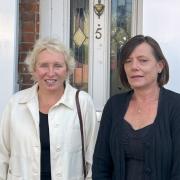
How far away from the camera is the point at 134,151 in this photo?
2.68m

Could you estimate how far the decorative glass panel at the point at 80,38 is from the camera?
498 cm

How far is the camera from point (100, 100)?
16.1ft

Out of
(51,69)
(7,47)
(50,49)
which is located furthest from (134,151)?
(7,47)

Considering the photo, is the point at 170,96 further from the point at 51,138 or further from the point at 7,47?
the point at 7,47

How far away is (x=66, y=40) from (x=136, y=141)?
99.0 inches

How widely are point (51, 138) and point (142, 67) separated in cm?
87

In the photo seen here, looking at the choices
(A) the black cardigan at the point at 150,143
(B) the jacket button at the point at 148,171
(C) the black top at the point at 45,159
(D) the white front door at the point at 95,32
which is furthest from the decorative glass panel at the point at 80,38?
(B) the jacket button at the point at 148,171

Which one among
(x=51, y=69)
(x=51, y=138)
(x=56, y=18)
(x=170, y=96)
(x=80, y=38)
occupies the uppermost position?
(x=56, y=18)

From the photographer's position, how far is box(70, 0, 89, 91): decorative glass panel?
4.98m

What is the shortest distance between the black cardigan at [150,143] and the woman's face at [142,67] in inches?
5.6

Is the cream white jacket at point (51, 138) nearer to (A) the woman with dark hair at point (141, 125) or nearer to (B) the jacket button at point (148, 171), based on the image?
(A) the woman with dark hair at point (141, 125)

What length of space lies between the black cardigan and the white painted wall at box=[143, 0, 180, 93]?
4.40 feet

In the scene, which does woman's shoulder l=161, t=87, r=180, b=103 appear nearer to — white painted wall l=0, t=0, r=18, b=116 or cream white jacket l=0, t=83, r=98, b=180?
cream white jacket l=0, t=83, r=98, b=180

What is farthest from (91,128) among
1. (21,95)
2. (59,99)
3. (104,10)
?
(104,10)
